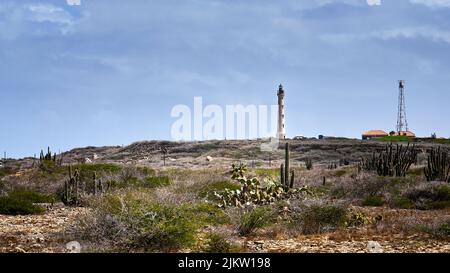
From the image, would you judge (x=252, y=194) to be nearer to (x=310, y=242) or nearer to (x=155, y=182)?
(x=310, y=242)

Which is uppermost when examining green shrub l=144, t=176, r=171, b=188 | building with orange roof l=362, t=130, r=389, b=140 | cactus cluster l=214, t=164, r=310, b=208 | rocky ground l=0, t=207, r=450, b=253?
building with orange roof l=362, t=130, r=389, b=140

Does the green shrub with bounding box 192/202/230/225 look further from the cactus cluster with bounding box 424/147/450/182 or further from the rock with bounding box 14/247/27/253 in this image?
the cactus cluster with bounding box 424/147/450/182

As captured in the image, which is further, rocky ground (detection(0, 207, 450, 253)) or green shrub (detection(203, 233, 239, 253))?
rocky ground (detection(0, 207, 450, 253))

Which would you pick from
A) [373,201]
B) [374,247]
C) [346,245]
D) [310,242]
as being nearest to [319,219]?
Result: [310,242]

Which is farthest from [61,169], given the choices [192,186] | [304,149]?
[304,149]

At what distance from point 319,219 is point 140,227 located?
4.94 m

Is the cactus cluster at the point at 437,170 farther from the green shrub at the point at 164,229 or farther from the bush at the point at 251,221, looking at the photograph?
the green shrub at the point at 164,229

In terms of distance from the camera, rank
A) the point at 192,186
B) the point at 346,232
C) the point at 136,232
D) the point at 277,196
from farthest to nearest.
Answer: the point at 192,186 → the point at 277,196 → the point at 346,232 → the point at 136,232

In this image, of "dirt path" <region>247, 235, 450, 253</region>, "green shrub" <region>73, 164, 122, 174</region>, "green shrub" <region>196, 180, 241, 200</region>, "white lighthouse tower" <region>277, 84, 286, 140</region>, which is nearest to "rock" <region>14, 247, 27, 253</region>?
"dirt path" <region>247, 235, 450, 253</region>

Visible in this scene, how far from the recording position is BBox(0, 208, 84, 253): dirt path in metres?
10.9

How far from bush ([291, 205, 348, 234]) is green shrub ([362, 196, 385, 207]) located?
7169 millimetres
